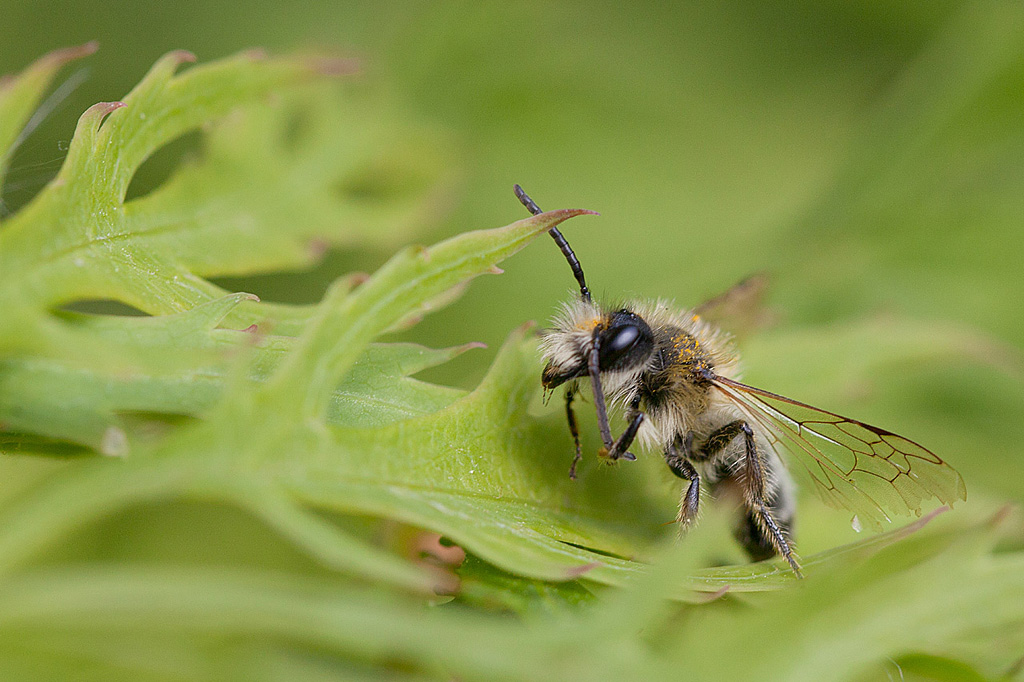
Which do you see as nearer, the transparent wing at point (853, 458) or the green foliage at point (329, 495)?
the green foliage at point (329, 495)

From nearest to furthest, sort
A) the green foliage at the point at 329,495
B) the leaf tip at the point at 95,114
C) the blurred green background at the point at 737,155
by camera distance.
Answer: the green foliage at the point at 329,495 < the leaf tip at the point at 95,114 < the blurred green background at the point at 737,155

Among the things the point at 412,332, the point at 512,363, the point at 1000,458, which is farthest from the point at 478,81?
the point at 1000,458

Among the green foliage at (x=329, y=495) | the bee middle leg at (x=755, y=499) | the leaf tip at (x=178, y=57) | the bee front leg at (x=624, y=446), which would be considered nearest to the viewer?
the green foliage at (x=329, y=495)

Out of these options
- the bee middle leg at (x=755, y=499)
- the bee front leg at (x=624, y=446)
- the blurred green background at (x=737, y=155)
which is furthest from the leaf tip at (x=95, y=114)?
the bee middle leg at (x=755, y=499)

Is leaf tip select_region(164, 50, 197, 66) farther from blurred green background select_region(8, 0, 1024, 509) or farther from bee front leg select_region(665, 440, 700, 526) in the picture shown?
bee front leg select_region(665, 440, 700, 526)

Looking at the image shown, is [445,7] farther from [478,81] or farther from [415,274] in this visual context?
[415,274]

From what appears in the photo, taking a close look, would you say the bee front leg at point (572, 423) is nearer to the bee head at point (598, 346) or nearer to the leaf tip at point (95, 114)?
the bee head at point (598, 346)
